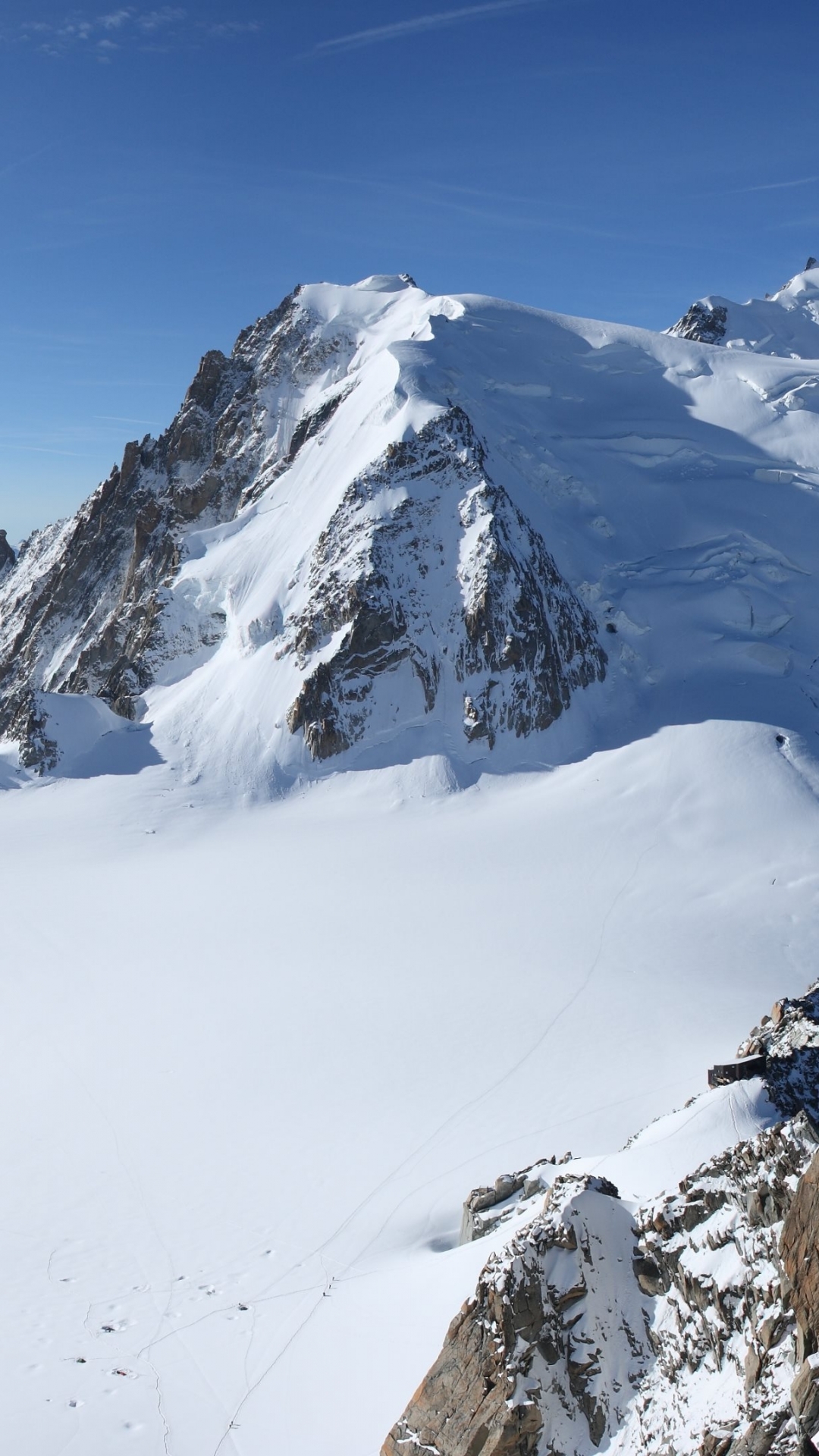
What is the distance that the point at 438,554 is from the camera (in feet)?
169

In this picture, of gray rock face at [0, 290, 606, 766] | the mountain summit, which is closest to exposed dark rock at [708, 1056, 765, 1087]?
the mountain summit

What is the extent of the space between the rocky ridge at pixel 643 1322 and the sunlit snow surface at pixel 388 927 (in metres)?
1.65

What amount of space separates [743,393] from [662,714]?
105ft

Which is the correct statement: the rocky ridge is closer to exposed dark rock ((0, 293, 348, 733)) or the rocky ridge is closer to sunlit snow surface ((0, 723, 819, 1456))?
sunlit snow surface ((0, 723, 819, 1456))

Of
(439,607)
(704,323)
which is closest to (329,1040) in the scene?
(439,607)

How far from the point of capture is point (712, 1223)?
38.3ft

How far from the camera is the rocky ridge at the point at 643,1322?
9.87 meters

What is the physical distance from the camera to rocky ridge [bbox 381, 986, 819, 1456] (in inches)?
388

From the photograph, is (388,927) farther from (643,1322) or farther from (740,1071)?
(643,1322)

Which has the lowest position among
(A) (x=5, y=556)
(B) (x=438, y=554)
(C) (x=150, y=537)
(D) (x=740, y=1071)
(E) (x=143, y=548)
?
(D) (x=740, y=1071)

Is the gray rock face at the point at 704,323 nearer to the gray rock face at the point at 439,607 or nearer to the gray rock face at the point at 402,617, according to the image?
the gray rock face at the point at 402,617

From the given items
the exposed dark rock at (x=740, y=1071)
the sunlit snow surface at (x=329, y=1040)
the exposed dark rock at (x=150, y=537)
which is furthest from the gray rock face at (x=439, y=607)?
the exposed dark rock at (x=740, y=1071)

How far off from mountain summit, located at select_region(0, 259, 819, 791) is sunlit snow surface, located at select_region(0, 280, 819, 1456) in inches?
13.4

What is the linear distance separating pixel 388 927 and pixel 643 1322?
2227cm
